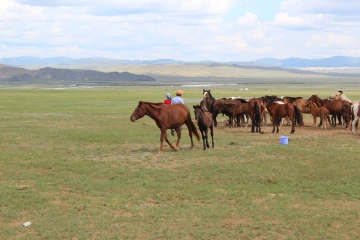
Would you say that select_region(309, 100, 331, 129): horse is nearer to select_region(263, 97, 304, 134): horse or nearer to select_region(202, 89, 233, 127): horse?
select_region(263, 97, 304, 134): horse

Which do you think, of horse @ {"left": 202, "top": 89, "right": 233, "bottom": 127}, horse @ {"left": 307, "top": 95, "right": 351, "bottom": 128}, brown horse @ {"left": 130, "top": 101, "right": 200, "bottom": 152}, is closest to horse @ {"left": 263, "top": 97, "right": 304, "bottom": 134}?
horse @ {"left": 307, "top": 95, "right": 351, "bottom": 128}

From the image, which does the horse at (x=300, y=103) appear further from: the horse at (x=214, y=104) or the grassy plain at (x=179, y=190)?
the grassy plain at (x=179, y=190)

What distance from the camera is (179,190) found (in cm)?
1098

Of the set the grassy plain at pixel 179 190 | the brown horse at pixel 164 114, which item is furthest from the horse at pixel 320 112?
the brown horse at pixel 164 114

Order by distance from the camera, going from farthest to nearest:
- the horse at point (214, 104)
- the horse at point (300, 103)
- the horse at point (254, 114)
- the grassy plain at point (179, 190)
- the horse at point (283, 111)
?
the horse at point (300, 103) < the horse at point (214, 104) < the horse at point (254, 114) < the horse at point (283, 111) < the grassy plain at point (179, 190)

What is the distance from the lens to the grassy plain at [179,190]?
8.75 meters

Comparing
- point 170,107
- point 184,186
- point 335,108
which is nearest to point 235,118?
point 335,108

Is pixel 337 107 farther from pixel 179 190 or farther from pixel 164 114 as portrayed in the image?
pixel 179 190

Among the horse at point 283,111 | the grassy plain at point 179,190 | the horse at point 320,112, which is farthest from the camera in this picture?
the horse at point 320,112

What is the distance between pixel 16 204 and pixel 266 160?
681cm

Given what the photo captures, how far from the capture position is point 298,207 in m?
9.92

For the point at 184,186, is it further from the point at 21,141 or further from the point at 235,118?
the point at 235,118

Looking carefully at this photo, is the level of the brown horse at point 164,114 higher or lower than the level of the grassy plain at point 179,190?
higher

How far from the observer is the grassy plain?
28.7ft
